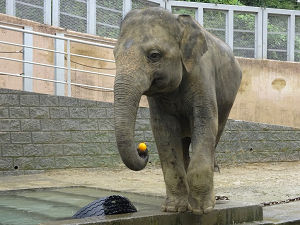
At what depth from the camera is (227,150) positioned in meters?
14.9

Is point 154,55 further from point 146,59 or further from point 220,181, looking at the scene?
point 220,181

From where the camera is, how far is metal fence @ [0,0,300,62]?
16828 mm

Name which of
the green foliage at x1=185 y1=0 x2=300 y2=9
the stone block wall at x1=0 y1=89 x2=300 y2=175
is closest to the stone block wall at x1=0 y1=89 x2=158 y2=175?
the stone block wall at x1=0 y1=89 x2=300 y2=175

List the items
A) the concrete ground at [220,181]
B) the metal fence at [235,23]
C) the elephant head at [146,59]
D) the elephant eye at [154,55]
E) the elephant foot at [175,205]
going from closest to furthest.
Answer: the elephant head at [146,59]
the elephant eye at [154,55]
the elephant foot at [175,205]
the concrete ground at [220,181]
the metal fence at [235,23]

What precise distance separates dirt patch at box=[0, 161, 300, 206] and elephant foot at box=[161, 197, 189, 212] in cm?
265

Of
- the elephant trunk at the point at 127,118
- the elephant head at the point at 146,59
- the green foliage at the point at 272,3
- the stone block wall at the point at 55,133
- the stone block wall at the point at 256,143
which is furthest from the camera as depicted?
the green foliage at the point at 272,3

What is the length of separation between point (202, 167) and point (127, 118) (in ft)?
3.17

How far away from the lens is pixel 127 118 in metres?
5.10

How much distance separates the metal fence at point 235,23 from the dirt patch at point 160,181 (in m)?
4.91

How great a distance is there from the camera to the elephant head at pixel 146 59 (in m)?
5.09

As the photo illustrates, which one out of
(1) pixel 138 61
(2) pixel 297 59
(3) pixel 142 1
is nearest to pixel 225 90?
(1) pixel 138 61

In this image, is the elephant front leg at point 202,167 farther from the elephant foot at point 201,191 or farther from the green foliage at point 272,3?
the green foliage at point 272,3

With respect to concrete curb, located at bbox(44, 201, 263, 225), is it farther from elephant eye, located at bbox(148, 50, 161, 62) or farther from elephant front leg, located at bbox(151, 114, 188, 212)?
elephant eye, located at bbox(148, 50, 161, 62)

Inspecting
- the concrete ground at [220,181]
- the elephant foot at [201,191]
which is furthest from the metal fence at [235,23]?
the elephant foot at [201,191]
